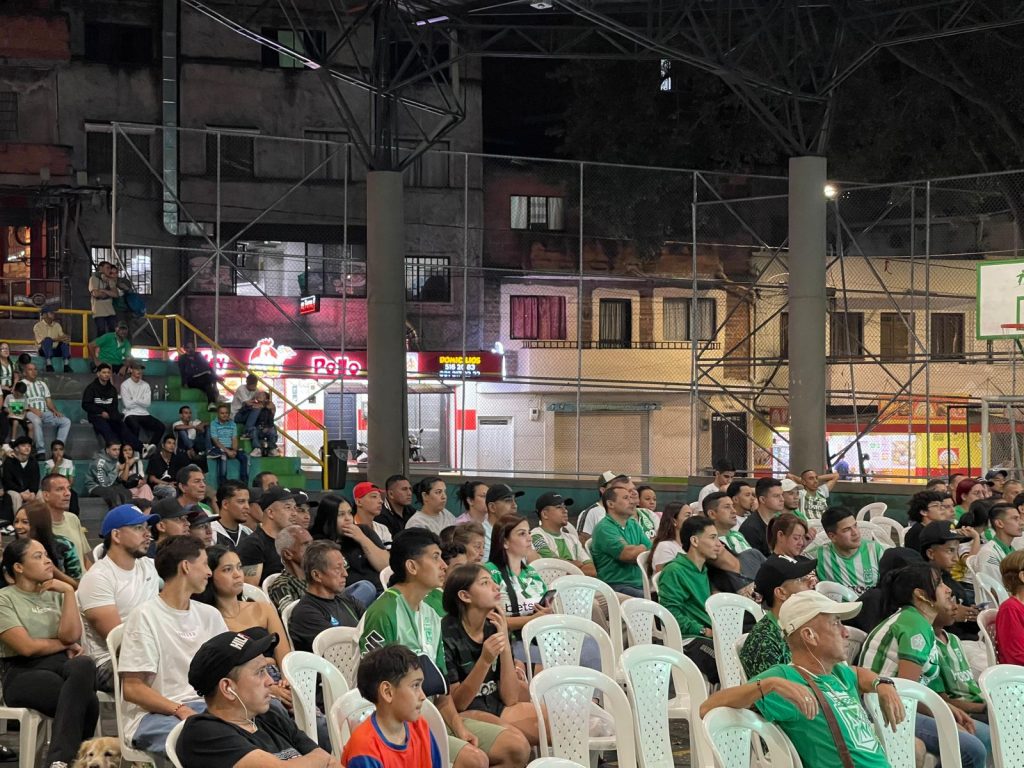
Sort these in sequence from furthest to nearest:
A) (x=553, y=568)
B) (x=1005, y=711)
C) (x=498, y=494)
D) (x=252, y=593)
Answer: (x=498, y=494) → (x=553, y=568) → (x=252, y=593) → (x=1005, y=711)

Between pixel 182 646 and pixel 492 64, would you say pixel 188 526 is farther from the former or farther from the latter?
pixel 492 64

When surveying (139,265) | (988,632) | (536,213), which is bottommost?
(988,632)

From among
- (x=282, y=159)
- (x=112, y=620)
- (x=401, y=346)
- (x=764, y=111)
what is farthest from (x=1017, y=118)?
(x=112, y=620)

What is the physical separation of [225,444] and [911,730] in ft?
42.1

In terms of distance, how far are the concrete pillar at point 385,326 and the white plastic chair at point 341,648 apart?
11048 millimetres

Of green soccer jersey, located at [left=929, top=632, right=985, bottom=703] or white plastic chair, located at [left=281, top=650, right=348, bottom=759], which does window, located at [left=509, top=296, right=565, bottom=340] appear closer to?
green soccer jersey, located at [left=929, top=632, right=985, bottom=703]

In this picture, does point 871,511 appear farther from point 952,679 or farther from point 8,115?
point 8,115

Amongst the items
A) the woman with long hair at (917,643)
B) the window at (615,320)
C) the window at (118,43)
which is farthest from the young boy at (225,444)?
the window at (118,43)

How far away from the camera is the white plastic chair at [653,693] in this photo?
643cm

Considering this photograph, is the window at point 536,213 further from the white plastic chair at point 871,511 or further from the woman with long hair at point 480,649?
the woman with long hair at point 480,649

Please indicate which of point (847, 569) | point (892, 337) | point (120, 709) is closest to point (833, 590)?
point (847, 569)

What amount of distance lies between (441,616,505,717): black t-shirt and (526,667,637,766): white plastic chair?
0.63ft

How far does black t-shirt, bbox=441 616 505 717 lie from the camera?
6.40 meters

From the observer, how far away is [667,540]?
9773mm
